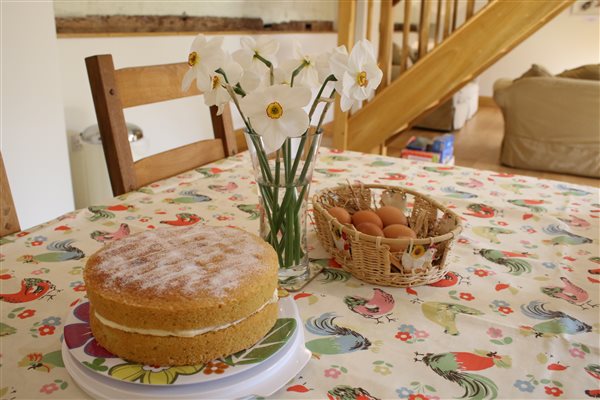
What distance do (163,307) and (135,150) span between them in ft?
5.95

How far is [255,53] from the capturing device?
77 centimetres

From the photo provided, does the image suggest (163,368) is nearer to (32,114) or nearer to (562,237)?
(562,237)

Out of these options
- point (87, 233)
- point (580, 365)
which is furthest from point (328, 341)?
point (87, 233)

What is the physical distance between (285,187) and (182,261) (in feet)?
0.65

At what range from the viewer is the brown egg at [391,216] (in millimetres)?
911

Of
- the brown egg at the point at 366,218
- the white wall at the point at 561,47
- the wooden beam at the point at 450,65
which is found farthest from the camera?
the white wall at the point at 561,47

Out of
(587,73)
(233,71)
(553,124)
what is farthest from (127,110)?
(587,73)

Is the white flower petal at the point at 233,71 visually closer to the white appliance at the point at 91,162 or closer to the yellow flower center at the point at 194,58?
the yellow flower center at the point at 194,58

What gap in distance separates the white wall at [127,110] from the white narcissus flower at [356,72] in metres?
1.71

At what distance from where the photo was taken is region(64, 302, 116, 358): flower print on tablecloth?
1.98 feet

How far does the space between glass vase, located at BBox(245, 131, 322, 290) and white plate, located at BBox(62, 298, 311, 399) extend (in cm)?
20

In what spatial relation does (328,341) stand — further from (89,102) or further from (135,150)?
(89,102)

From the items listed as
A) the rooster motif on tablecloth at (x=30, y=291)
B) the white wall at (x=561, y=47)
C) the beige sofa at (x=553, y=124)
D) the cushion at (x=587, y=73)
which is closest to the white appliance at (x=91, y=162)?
the rooster motif on tablecloth at (x=30, y=291)

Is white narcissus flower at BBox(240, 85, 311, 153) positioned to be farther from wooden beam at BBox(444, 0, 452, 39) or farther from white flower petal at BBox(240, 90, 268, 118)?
wooden beam at BBox(444, 0, 452, 39)
